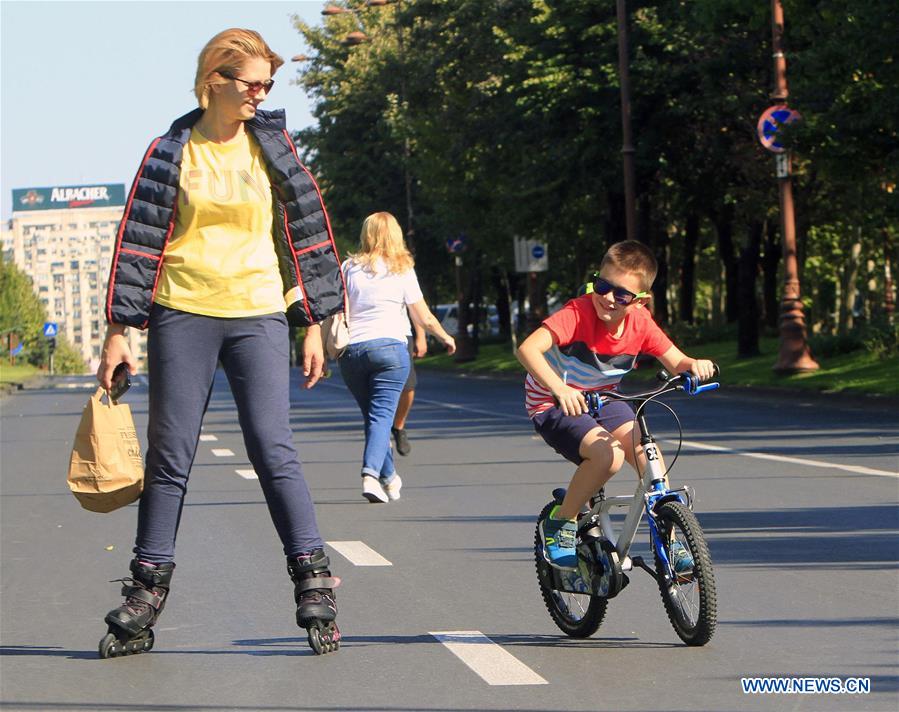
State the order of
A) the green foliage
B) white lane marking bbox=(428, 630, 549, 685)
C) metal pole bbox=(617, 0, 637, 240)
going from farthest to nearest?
metal pole bbox=(617, 0, 637, 240), the green foliage, white lane marking bbox=(428, 630, 549, 685)

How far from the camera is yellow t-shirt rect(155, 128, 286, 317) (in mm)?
6238

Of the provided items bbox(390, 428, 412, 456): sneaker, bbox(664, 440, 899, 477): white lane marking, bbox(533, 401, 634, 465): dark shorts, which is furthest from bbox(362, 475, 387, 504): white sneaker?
bbox(533, 401, 634, 465): dark shorts

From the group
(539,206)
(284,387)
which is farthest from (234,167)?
(539,206)

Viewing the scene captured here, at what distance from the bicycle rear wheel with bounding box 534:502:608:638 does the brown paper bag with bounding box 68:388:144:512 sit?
59.0 inches

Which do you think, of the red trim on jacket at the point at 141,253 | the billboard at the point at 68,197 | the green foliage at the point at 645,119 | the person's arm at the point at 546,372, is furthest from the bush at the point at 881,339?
the billboard at the point at 68,197

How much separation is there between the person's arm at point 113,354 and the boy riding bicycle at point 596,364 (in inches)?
53.2

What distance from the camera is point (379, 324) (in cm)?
1218

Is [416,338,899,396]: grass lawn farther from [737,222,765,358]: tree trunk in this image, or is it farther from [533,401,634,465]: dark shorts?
[533,401,634,465]: dark shorts

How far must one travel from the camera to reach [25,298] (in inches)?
5802

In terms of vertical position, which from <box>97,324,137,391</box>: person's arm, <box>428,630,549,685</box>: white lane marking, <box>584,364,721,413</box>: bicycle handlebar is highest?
<box>97,324,137,391</box>: person's arm

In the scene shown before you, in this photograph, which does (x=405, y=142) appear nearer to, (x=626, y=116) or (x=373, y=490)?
(x=626, y=116)

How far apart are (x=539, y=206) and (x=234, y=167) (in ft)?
110

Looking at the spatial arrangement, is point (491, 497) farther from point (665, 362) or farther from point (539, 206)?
point (539, 206)

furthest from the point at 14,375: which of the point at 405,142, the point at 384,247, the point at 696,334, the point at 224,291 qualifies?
the point at 224,291
